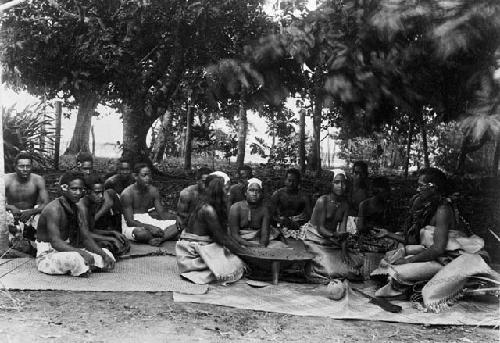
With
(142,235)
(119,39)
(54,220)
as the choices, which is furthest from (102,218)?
(119,39)

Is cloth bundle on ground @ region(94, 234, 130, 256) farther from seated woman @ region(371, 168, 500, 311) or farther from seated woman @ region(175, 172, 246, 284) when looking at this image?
seated woman @ region(371, 168, 500, 311)

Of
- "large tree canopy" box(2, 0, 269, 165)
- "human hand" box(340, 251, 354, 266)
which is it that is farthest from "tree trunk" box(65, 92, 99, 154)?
"human hand" box(340, 251, 354, 266)

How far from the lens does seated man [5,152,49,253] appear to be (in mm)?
6480

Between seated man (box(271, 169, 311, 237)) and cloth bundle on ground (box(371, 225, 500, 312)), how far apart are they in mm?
1984

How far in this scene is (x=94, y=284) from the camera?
16.6 feet

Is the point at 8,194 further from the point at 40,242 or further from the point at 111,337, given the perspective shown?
the point at 111,337

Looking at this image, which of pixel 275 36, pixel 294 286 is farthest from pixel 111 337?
pixel 275 36

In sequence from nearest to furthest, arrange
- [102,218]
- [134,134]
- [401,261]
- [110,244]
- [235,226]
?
[401,261], [235,226], [110,244], [102,218], [134,134]

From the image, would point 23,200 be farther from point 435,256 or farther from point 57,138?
point 57,138

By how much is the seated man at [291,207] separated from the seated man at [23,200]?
2849 mm

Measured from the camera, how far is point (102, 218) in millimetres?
6887

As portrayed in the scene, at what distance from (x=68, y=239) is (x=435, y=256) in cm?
345

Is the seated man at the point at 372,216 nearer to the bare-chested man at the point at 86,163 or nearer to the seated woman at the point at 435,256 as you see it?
the seated woman at the point at 435,256

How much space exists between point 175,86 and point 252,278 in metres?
6.80
